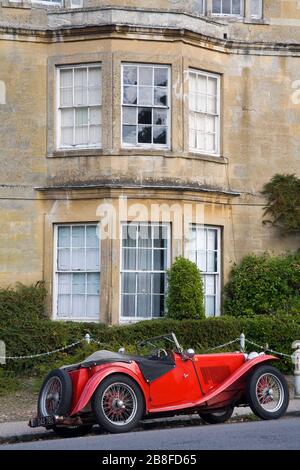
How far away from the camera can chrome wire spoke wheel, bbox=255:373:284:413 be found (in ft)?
47.0

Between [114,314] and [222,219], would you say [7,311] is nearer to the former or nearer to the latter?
[114,314]

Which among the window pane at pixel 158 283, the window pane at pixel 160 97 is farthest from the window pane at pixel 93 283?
the window pane at pixel 160 97

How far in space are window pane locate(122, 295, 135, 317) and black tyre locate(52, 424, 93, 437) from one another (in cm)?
658

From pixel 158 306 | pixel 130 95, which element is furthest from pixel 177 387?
pixel 130 95

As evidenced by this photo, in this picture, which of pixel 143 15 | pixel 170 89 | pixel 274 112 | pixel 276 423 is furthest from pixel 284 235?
pixel 276 423

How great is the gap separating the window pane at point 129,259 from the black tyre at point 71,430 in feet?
22.7

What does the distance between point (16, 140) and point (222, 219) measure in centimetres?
476

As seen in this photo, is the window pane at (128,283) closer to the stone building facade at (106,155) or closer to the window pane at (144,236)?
the stone building facade at (106,155)

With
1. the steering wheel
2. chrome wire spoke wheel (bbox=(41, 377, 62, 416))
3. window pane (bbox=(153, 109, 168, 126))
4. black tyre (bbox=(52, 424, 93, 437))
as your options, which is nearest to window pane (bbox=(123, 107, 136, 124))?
window pane (bbox=(153, 109, 168, 126))

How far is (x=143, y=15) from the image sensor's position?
68.7ft

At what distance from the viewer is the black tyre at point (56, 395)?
44.1ft

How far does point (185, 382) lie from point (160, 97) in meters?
8.55

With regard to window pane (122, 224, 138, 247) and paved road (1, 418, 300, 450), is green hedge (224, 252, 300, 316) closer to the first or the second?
window pane (122, 224, 138, 247)

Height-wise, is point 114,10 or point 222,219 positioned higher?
point 114,10
